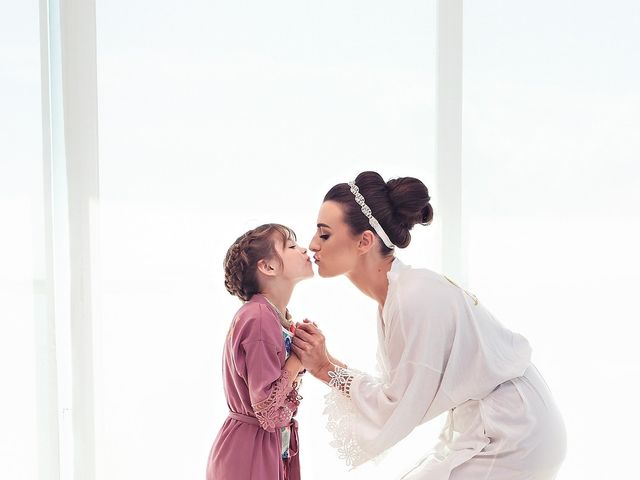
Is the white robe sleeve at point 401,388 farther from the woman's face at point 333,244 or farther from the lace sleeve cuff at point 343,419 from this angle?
the woman's face at point 333,244

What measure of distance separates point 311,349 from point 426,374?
32 centimetres

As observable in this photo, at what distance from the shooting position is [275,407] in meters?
1.91

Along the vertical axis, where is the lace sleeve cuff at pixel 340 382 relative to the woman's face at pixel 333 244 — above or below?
below

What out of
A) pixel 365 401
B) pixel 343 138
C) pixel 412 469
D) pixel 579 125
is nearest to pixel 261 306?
pixel 365 401

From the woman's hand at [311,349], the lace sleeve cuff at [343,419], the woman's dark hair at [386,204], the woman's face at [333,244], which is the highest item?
the woman's dark hair at [386,204]

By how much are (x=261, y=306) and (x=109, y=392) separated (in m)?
0.99

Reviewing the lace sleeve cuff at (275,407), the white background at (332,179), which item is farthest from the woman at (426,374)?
the white background at (332,179)

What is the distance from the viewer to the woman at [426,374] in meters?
1.96

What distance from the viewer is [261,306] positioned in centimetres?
196

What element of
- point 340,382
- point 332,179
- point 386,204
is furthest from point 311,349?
point 332,179

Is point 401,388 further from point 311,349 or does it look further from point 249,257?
point 249,257

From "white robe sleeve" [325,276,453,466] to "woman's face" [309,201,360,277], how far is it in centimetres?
19

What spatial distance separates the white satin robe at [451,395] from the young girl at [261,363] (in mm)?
168

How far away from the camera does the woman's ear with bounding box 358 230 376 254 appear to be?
2.10 metres
